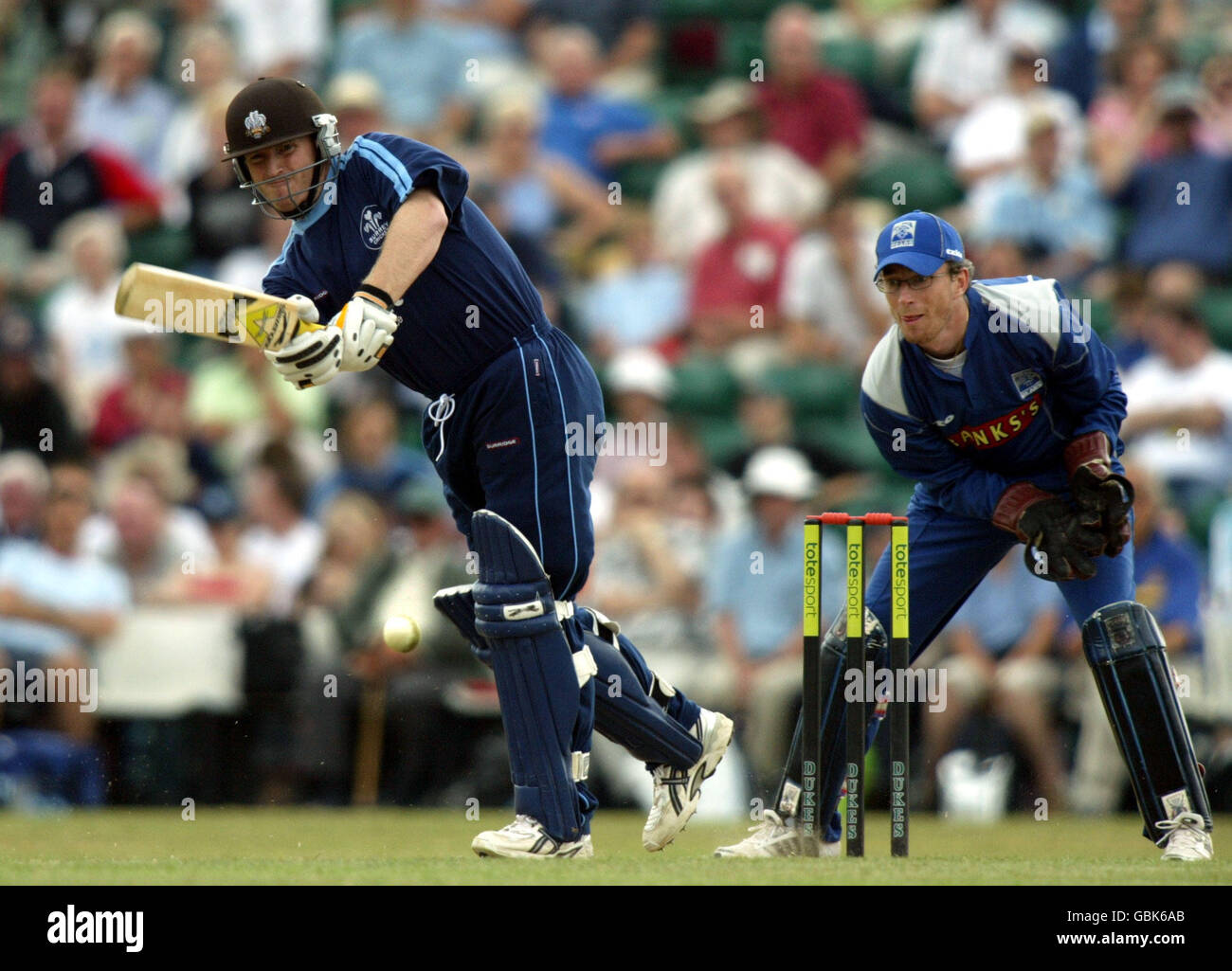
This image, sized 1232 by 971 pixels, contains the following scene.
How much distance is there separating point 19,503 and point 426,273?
5205mm

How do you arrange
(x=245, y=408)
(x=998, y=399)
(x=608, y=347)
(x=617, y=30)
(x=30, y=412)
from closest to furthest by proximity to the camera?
(x=998, y=399) < (x=30, y=412) < (x=245, y=408) < (x=608, y=347) < (x=617, y=30)

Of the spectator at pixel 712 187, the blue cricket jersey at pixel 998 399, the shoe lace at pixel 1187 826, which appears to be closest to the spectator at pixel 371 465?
the spectator at pixel 712 187

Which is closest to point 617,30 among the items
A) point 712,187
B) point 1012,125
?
point 712,187

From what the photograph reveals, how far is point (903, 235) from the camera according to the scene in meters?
5.83

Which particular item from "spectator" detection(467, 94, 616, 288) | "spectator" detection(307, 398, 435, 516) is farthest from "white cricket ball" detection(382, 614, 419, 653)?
"spectator" detection(467, 94, 616, 288)

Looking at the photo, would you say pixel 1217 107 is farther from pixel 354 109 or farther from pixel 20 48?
pixel 20 48

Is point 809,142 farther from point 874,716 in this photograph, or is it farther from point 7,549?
point 874,716

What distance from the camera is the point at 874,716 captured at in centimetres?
636

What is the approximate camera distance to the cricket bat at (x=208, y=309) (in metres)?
5.39

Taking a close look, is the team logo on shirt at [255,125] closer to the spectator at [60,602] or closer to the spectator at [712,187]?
the spectator at [60,602]

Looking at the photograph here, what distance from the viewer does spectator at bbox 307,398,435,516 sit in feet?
34.9

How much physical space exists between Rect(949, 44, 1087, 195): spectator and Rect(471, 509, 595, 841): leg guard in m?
6.89
